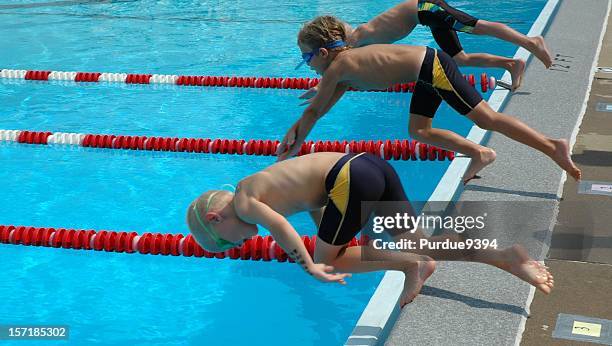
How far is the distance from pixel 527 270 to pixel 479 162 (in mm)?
1177

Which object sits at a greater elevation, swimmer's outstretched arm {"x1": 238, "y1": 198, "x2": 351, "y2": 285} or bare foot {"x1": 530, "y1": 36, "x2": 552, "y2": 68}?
swimmer's outstretched arm {"x1": 238, "y1": 198, "x2": 351, "y2": 285}

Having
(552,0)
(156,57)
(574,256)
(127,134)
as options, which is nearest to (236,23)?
(156,57)

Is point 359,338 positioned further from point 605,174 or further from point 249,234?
point 605,174

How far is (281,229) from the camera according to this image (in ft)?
10.6

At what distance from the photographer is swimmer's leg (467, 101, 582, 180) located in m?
4.20

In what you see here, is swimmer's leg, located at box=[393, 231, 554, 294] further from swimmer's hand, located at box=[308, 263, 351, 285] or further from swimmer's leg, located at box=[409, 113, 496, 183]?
swimmer's leg, located at box=[409, 113, 496, 183]

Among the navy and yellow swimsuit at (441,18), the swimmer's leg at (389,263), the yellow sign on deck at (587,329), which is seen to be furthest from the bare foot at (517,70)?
the yellow sign on deck at (587,329)

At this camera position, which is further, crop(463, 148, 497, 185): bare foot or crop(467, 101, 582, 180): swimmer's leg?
crop(463, 148, 497, 185): bare foot

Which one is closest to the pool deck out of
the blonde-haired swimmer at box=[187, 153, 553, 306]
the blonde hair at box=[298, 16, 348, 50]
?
the blonde-haired swimmer at box=[187, 153, 553, 306]

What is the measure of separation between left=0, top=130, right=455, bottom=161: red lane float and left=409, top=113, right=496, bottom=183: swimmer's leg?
3.34 feet

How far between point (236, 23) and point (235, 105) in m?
4.33

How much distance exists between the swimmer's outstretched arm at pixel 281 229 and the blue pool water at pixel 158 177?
116cm

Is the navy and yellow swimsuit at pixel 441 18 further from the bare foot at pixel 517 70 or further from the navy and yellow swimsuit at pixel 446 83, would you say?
the navy and yellow swimsuit at pixel 446 83

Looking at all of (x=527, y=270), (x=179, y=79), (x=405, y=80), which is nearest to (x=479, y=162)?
(x=405, y=80)
